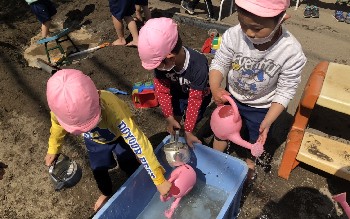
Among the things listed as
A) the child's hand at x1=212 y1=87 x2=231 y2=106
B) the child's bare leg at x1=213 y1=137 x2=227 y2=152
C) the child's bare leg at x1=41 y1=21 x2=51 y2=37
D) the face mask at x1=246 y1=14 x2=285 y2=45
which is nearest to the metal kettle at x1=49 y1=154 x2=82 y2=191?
the child's bare leg at x1=213 y1=137 x2=227 y2=152

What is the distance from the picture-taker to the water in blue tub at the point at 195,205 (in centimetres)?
241

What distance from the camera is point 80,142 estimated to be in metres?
3.04

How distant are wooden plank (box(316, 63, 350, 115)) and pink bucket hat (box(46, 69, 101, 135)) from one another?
1520mm

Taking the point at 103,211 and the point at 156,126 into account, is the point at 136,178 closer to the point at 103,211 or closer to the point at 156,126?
the point at 103,211

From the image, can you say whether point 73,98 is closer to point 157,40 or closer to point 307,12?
point 157,40

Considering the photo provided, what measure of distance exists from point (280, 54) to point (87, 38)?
3.41m

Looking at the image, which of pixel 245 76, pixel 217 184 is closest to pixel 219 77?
pixel 245 76

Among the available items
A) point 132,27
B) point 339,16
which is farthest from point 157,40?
point 339,16

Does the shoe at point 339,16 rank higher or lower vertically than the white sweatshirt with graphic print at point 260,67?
lower

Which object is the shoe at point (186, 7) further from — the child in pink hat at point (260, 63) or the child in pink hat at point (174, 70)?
the child in pink hat at point (260, 63)

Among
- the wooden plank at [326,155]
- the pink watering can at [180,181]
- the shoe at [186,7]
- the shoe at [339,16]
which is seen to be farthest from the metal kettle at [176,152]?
the shoe at [339,16]

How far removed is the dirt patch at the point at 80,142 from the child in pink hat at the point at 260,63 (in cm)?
66

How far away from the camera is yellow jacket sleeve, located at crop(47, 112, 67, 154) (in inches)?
77.3

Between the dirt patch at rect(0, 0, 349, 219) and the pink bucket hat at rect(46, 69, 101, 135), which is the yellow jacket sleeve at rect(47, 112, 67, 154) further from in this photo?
the dirt patch at rect(0, 0, 349, 219)
